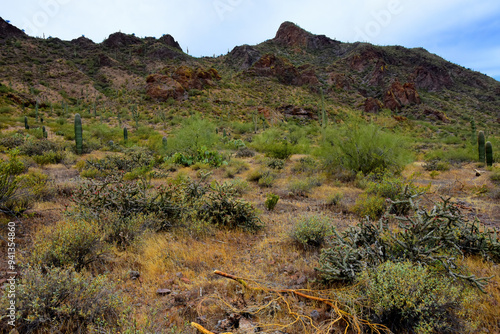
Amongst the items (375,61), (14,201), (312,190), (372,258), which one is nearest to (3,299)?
(14,201)

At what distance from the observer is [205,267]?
3461 millimetres

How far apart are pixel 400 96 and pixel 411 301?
6289cm

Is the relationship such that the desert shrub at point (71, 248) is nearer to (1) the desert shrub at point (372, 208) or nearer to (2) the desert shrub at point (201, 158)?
(1) the desert shrub at point (372, 208)

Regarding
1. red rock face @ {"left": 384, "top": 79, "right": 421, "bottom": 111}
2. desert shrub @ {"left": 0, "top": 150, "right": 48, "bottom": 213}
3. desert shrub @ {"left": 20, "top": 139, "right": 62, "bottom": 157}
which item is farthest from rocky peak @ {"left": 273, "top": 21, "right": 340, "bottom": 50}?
desert shrub @ {"left": 0, "top": 150, "right": 48, "bottom": 213}

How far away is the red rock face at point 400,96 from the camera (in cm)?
5257

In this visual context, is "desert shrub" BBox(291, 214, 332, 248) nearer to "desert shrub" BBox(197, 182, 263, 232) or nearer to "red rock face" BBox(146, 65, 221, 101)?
"desert shrub" BBox(197, 182, 263, 232)

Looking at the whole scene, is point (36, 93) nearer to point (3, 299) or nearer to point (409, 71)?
point (3, 299)

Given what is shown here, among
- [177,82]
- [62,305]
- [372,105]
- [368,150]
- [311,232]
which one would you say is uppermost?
[177,82]

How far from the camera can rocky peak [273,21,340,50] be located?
77000mm

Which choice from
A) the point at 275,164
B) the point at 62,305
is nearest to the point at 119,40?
the point at 275,164

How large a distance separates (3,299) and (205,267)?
2.01 m

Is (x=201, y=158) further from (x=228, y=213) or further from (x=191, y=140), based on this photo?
(x=228, y=213)

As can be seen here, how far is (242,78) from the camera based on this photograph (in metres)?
51.1

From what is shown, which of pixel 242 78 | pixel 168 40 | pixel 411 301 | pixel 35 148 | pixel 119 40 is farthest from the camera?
pixel 168 40
